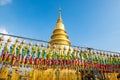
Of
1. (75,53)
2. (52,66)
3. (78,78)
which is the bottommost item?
(78,78)

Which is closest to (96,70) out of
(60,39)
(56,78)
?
(56,78)

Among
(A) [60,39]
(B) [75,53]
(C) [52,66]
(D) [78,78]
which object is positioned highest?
(A) [60,39]

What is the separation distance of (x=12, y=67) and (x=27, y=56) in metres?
1.01

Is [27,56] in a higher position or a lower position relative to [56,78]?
higher

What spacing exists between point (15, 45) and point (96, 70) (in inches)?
206

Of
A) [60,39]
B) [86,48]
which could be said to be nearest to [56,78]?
[86,48]

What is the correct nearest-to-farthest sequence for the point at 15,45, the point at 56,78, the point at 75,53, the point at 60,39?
the point at 15,45 → the point at 56,78 → the point at 75,53 → the point at 60,39

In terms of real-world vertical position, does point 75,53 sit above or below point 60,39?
below

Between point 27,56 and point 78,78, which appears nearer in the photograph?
point 27,56

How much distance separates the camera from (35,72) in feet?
31.1

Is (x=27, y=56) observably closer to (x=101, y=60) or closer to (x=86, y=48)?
(x=86, y=48)

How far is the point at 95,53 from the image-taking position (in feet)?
36.7

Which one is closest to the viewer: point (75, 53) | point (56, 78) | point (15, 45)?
point (15, 45)

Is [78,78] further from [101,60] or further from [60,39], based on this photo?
[60,39]
